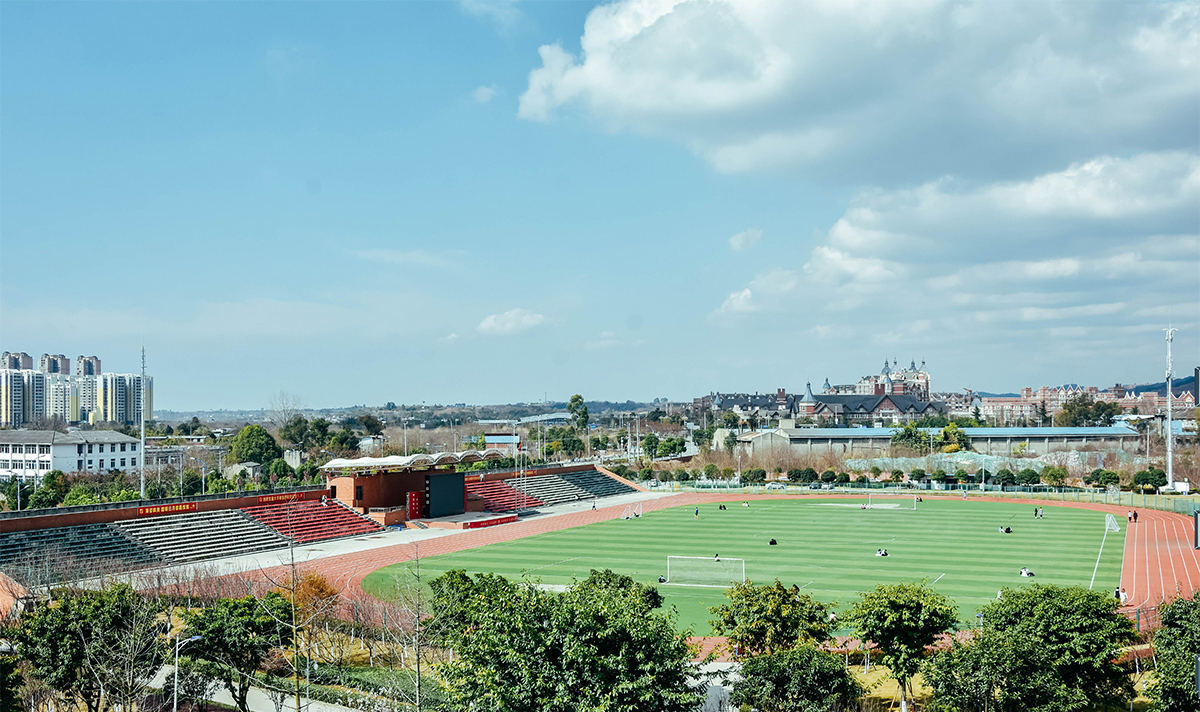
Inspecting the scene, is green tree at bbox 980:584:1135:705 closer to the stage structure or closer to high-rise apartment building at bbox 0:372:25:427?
the stage structure

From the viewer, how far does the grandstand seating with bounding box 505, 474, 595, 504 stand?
69.6m

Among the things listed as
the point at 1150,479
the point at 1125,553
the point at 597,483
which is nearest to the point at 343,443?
the point at 597,483

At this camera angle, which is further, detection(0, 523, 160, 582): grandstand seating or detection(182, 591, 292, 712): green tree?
detection(0, 523, 160, 582): grandstand seating

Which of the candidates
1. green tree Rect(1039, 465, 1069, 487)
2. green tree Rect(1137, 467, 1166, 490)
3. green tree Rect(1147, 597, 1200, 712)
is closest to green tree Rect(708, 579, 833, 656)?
green tree Rect(1147, 597, 1200, 712)

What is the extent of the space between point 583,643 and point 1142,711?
13.0 meters

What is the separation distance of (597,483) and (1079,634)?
62.3 meters

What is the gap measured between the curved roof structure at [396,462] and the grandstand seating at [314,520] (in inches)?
94.7

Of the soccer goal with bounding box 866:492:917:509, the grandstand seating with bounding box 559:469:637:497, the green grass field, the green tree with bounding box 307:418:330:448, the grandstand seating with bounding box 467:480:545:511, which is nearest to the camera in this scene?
the green grass field

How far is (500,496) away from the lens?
2598 inches

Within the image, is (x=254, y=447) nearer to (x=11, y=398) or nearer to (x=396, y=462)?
(x=396, y=462)

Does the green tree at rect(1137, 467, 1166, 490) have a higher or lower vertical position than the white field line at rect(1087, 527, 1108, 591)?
higher

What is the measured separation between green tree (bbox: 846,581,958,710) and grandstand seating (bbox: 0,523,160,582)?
89.5ft

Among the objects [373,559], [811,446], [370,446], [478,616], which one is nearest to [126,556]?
[373,559]

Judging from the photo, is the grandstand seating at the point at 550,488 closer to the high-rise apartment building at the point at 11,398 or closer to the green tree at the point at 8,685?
the green tree at the point at 8,685
